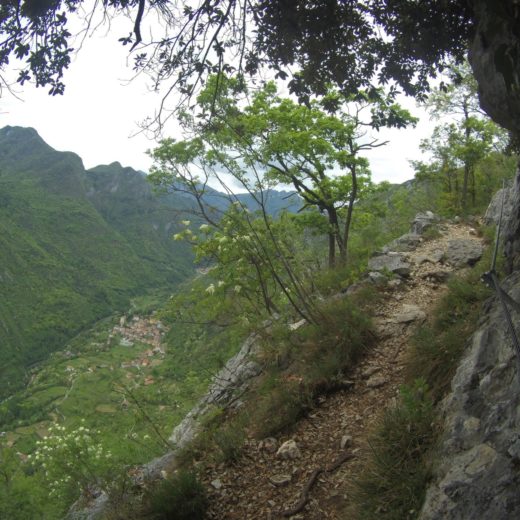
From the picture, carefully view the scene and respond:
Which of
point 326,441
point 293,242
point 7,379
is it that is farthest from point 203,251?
point 7,379

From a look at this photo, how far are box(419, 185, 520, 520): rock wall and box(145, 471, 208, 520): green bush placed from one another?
2.16 meters

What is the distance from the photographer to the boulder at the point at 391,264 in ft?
29.1

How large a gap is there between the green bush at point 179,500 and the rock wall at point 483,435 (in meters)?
2.16

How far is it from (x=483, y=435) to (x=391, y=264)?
6900 millimetres

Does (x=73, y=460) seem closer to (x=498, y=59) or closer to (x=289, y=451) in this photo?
(x=289, y=451)

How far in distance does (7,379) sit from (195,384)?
109 metres

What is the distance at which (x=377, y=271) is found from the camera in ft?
29.5

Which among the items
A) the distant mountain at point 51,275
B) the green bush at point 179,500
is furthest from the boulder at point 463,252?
the distant mountain at point 51,275

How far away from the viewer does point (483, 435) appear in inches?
107

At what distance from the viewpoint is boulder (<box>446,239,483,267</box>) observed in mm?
9086

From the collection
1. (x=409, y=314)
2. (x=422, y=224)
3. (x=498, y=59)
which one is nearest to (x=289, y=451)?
(x=409, y=314)

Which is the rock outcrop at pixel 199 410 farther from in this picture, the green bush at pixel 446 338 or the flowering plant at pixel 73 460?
the green bush at pixel 446 338

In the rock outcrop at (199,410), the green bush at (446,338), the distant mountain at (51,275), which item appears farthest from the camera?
the distant mountain at (51,275)

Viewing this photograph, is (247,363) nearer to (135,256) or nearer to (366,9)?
(366,9)
